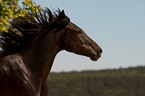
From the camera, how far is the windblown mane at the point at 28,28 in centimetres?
474

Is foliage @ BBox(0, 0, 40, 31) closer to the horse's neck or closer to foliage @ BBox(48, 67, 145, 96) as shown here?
the horse's neck

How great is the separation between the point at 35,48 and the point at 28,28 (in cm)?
50

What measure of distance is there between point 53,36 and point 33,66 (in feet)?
2.18

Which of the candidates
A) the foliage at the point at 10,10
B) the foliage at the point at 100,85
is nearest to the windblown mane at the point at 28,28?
the foliage at the point at 10,10

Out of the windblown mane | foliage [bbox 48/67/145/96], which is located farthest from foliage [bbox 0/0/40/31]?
foliage [bbox 48/67/145/96]

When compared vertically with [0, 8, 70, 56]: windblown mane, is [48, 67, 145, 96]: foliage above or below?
below

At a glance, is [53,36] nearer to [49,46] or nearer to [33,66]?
[49,46]

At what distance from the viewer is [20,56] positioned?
4582 millimetres

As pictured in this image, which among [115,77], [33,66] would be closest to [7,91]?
[33,66]

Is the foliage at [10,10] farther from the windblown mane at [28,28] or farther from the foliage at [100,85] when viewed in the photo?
the foliage at [100,85]

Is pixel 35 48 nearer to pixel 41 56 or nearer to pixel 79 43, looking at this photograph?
pixel 41 56

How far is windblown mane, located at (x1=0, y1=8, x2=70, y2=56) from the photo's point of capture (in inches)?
187

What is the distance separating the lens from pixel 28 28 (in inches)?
191

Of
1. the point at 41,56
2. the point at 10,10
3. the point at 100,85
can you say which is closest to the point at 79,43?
the point at 41,56
